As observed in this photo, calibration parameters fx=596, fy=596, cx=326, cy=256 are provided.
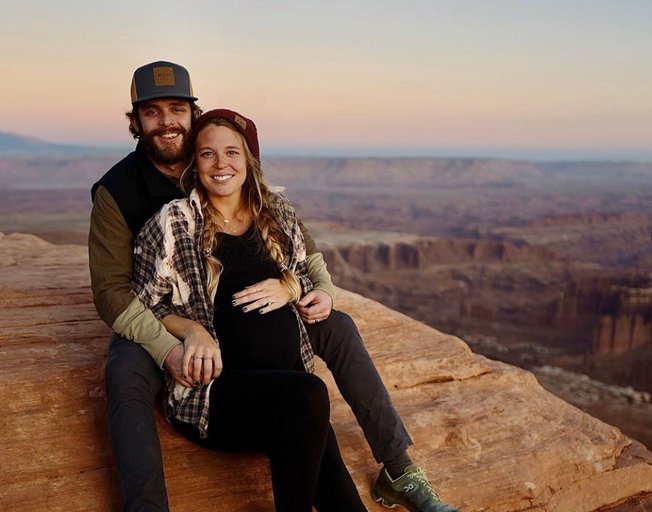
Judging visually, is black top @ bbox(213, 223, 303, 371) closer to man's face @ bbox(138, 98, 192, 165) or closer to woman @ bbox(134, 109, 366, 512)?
woman @ bbox(134, 109, 366, 512)

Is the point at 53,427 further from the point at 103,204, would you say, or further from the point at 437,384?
the point at 437,384

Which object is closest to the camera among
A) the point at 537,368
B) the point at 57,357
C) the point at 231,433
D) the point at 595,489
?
the point at 231,433

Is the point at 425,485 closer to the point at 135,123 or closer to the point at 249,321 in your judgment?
the point at 249,321

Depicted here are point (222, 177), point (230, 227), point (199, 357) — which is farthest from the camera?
point (230, 227)

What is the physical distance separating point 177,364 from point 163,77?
1565 mm

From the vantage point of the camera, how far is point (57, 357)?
138 inches

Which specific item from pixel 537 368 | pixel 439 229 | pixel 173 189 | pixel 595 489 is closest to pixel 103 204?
pixel 173 189

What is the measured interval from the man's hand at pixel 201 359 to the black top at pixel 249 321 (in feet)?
0.35

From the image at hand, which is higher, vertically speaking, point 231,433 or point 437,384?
point 231,433

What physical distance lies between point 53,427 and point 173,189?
1.38 m

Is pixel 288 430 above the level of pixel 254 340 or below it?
below

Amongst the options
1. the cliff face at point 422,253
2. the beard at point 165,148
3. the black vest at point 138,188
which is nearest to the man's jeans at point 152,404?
the black vest at point 138,188

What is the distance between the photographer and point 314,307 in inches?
117

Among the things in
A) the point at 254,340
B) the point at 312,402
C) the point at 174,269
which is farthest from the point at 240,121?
the point at 312,402
